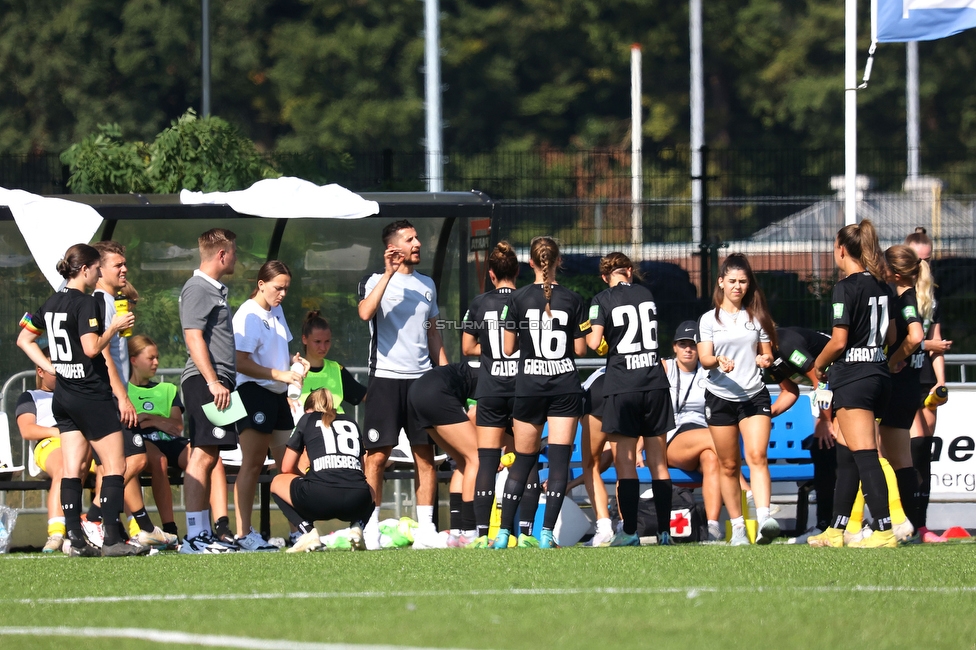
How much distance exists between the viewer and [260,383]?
910 centimetres

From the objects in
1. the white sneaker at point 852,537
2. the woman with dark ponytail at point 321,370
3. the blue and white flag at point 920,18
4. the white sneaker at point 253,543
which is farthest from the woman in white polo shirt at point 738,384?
the blue and white flag at point 920,18

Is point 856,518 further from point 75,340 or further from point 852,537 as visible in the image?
point 75,340

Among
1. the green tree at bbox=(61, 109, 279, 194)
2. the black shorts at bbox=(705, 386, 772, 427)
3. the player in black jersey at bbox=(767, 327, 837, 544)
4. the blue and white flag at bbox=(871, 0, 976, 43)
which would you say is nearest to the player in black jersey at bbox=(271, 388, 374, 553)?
the black shorts at bbox=(705, 386, 772, 427)

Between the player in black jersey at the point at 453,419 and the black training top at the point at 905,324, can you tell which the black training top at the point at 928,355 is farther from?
the player in black jersey at the point at 453,419

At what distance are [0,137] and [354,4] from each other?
1137 cm

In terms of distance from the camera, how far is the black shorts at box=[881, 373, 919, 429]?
336 inches

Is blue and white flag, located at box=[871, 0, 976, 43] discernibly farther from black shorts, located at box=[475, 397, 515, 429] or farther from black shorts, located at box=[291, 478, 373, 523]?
black shorts, located at box=[291, 478, 373, 523]

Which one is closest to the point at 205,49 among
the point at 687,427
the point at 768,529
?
the point at 687,427

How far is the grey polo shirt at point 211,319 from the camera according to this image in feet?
28.8

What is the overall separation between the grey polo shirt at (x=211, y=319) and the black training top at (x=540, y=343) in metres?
1.66

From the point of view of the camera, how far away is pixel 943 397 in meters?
9.36

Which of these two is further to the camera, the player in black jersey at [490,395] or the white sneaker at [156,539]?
the player in black jersey at [490,395]

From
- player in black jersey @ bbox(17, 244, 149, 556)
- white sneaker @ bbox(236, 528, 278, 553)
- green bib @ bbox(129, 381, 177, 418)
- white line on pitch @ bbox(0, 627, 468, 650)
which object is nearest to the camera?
white line on pitch @ bbox(0, 627, 468, 650)

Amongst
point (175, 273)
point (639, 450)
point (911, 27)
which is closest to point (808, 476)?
point (639, 450)
